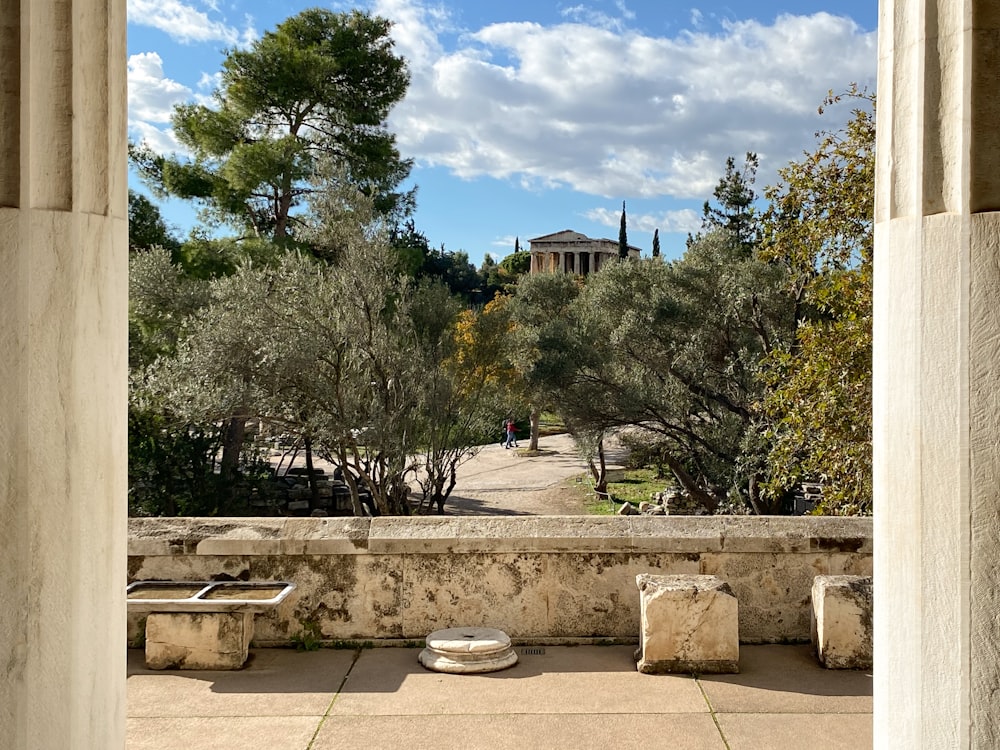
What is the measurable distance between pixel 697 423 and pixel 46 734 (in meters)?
14.2

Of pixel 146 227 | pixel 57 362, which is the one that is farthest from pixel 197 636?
pixel 146 227

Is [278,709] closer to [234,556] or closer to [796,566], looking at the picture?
[234,556]

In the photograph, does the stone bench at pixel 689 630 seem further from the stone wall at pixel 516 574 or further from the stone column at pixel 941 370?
the stone column at pixel 941 370

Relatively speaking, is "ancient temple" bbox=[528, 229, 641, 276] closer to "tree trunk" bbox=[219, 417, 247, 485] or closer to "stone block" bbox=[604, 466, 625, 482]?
"stone block" bbox=[604, 466, 625, 482]

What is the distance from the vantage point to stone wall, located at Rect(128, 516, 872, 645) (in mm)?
4855

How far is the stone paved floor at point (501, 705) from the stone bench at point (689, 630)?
8 centimetres

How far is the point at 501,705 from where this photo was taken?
403cm

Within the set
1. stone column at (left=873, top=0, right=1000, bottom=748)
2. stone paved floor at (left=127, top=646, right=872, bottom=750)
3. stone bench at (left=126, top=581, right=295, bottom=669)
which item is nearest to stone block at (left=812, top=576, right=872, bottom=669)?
stone paved floor at (left=127, top=646, right=872, bottom=750)

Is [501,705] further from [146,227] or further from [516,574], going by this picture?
[146,227]

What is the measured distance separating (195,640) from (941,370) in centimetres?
381

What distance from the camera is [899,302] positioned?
2098 millimetres

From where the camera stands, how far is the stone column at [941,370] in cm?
192

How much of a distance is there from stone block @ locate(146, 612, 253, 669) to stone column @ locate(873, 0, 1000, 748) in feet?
10.9

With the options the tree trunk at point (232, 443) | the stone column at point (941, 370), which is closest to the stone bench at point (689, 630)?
the stone column at point (941, 370)
